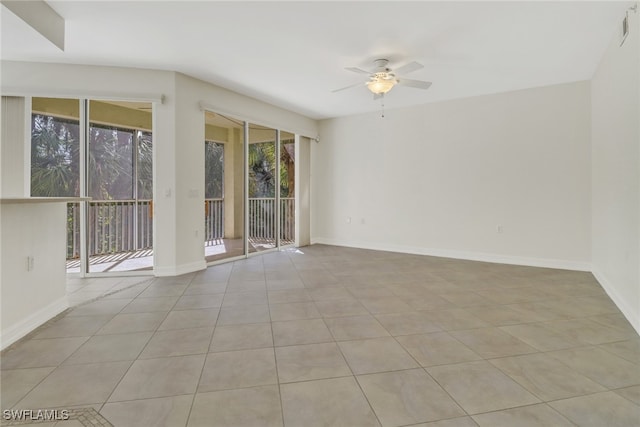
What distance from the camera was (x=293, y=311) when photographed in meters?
2.87

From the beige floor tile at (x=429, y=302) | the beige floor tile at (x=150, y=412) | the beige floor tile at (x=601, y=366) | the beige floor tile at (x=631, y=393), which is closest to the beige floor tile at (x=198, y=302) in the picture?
the beige floor tile at (x=150, y=412)

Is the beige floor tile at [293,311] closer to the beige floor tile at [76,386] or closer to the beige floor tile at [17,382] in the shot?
the beige floor tile at [76,386]

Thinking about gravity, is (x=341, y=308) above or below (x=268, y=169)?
below

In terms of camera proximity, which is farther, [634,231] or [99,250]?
[99,250]

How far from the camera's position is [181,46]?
11.0 feet

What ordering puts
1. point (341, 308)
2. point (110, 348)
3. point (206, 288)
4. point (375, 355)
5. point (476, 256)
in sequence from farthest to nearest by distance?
point (476, 256) < point (206, 288) < point (341, 308) < point (110, 348) < point (375, 355)

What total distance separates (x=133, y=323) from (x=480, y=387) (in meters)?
2.63

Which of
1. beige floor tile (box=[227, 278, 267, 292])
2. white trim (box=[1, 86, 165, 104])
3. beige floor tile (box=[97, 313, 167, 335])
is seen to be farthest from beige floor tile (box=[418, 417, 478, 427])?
white trim (box=[1, 86, 165, 104])

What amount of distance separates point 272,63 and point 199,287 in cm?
286

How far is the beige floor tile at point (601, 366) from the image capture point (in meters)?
1.78

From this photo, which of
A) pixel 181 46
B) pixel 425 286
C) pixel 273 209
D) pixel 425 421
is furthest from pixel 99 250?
pixel 425 421

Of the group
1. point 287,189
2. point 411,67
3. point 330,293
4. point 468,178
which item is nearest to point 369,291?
point 330,293

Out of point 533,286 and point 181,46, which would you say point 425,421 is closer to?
point 533,286

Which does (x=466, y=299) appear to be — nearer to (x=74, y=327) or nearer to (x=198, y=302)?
(x=198, y=302)
